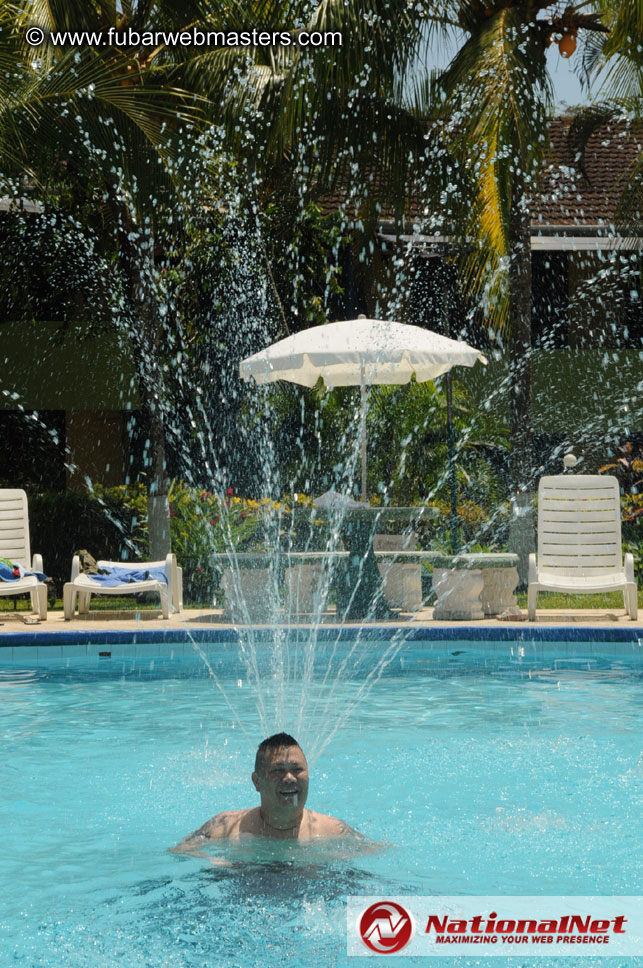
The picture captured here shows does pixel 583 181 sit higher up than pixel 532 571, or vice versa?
pixel 583 181

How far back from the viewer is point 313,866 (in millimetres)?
5000

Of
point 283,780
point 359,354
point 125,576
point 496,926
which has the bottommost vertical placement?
point 496,926

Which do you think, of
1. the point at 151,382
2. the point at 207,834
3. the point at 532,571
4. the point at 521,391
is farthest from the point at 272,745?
the point at 521,391

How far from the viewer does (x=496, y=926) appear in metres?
4.88

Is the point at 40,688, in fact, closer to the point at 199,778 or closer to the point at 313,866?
the point at 199,778

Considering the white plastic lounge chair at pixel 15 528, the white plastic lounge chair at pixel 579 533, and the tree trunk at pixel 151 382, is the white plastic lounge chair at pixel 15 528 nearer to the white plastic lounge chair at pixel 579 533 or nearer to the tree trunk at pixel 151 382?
the tree trunk at pixel 151 382

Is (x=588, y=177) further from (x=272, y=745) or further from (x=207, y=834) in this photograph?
(x=272, y=745)

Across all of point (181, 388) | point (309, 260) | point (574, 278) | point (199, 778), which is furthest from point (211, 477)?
point (199, 778)

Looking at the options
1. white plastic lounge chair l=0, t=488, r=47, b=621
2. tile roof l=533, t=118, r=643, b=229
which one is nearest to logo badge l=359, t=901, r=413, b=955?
white plastic lounge chair l=0, t=488, r=47, b=621

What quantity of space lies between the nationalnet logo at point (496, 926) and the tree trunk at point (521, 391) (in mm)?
9089

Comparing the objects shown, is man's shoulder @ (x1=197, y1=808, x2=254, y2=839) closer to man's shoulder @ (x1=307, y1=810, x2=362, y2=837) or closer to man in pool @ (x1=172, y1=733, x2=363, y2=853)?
man in pool @ (x1=172, y1=733, x2=363, y2=853)

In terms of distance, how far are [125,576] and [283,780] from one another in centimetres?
750

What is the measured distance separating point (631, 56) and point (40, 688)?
9.19m

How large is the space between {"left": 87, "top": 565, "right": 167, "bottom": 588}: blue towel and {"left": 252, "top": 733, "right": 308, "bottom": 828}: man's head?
23.9 ft
